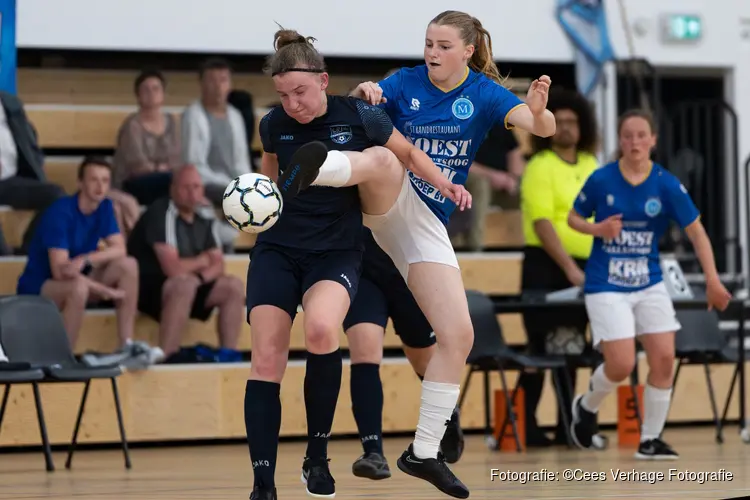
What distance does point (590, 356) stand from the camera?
26.6 ft

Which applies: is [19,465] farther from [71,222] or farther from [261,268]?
[261,268]

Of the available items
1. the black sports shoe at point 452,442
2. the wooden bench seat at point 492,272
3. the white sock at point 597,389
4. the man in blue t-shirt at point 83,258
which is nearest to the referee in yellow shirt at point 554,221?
the white sock at point 597,389

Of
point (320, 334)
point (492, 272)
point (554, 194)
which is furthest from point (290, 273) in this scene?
point (492, 272)

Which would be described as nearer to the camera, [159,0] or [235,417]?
[235,417]

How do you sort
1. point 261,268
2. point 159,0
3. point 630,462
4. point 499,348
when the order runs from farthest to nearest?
point 159,0
point 499,348
point 630,462
point 261,268

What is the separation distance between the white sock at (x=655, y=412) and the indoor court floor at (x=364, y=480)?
19 cm

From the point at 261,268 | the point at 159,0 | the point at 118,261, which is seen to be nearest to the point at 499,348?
the point at 118,261

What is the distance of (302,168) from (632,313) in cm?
318

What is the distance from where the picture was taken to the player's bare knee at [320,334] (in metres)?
4.64

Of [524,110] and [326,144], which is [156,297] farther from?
[524,110]

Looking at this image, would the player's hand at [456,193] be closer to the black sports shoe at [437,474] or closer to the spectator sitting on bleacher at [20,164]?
the black sports shoe at [437,474]

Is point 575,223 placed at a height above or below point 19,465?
above

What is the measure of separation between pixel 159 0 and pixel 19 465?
431 cm

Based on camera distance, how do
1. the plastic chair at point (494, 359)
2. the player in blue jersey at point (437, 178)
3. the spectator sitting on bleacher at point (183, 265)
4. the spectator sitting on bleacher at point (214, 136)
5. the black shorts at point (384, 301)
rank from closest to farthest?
the player in blue jersey at point (437, 178) < the black shorts at point (384, 301) < the plastic chair at point (494, 359) < the spectator sitting on bleacher at point (183, 265) < the spectator sitting on bleacher at point (214, 136)
